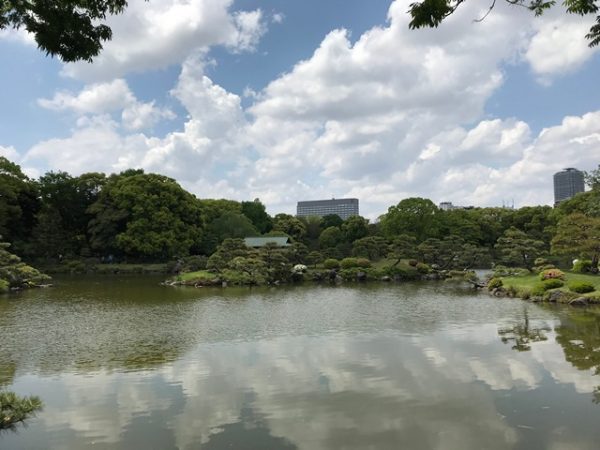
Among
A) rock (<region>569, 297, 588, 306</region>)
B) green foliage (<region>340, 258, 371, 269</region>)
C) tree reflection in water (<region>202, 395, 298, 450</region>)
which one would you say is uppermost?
green foliage (<region>340, 258, 371, 269</region>)

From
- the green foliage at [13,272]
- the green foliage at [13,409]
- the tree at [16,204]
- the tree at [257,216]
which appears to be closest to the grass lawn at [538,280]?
the green foliage at [13,409]

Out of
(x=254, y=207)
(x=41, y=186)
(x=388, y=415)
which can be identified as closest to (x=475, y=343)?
(x=388, y=415)

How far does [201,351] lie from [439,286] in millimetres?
18576

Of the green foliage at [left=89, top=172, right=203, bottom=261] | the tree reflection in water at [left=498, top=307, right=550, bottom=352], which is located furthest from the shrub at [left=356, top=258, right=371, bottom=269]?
the tree reflection in water at [left=498, top=307, right=550, bottom=352]

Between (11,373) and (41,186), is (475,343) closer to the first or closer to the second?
(11,373)

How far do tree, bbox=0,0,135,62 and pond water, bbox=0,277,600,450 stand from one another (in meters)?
4.74

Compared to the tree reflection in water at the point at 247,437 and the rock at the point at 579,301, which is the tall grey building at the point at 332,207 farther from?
the tree reflection in water at the point at 247,437

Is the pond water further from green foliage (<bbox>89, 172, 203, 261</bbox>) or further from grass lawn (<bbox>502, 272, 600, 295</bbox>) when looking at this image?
green foliage (<bbox>89, 172, 203, 261</bbox>)

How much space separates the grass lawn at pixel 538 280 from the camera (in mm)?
19133

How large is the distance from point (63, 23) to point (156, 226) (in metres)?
37.6

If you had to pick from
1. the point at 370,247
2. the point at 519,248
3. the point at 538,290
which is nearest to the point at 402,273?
the point at 370,247

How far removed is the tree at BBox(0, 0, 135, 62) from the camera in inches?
188

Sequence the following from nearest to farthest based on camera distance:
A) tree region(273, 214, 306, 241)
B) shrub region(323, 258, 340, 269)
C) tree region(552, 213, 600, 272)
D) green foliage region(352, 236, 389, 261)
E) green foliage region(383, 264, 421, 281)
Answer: tree region(552, 213, 600, 272) < green foliage region(383, 264, 421, 281) < shrub region(323, 258, 340, 269) < green foliage region(352, 236, 389, 261) < tree region(273, 214, 306, 241)

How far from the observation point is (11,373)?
9.04 metres
